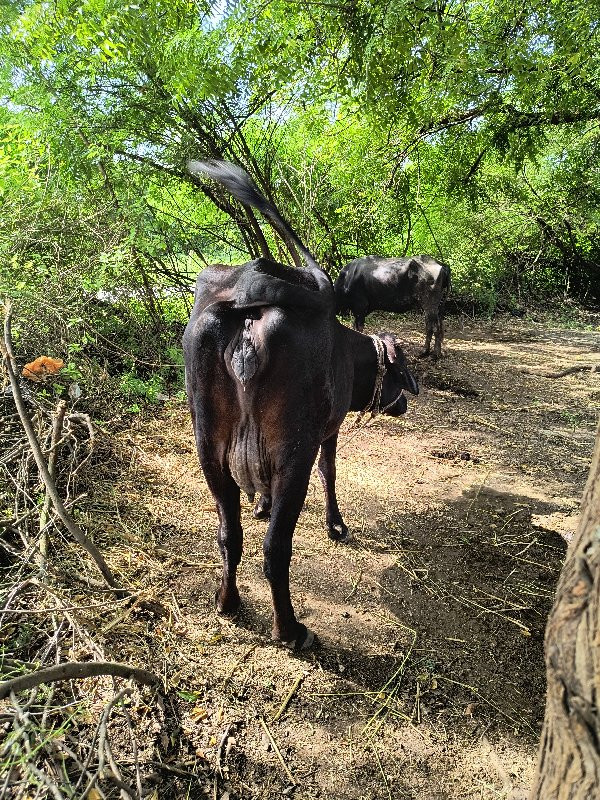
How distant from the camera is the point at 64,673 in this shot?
1724 millimetres

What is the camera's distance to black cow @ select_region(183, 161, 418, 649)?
7.98 feet

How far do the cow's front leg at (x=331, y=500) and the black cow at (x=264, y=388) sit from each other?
1149 mm

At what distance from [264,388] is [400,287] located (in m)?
7.73

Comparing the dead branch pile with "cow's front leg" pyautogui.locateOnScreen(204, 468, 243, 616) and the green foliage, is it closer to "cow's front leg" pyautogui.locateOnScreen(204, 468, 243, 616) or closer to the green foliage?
"cow's front leg" pyautogui.locateOnScreen(204, 468, 243, 616)

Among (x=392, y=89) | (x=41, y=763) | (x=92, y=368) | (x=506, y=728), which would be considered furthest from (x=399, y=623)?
(x=392, y=89)

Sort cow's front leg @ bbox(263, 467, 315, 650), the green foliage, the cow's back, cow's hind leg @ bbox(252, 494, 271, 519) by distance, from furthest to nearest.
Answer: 1. the green foliage
2. cow's hind leg @ bbox(252, 494, 271, 519)
3. cow's front leg @ bbox(263, 467, 315, 650)
4. the cow's back

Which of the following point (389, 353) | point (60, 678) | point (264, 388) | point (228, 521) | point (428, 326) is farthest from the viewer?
point (428, 326)

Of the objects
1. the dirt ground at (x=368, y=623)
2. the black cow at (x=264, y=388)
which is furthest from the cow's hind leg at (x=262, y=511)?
the black cow at (x=264, y=388)

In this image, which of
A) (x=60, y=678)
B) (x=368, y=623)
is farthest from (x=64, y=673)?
(x=368, y=623)

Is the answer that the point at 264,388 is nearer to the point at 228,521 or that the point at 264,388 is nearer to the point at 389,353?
the point at 228,521

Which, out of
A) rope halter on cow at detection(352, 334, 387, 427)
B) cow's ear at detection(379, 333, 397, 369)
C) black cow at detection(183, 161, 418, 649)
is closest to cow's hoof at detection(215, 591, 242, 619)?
black cow at detection(183, 161, 418, 649)

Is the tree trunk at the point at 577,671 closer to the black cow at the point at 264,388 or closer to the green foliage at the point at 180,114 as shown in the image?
the black cow at the point at 264,388

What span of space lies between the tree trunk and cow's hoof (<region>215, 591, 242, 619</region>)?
2.14 meters

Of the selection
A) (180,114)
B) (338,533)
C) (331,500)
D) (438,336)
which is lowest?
(338,533)
